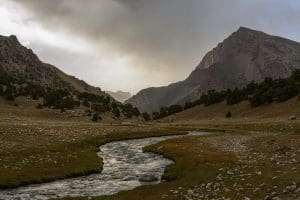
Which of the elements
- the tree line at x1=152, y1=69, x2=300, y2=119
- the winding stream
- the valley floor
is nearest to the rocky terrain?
the valley floor

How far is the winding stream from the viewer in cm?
3750

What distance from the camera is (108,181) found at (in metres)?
42.7

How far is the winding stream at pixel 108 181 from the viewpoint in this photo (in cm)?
3750

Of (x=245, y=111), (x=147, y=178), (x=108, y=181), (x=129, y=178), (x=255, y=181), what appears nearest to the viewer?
(x=255, y=181)

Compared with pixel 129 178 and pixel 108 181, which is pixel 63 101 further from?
pixel 108 181

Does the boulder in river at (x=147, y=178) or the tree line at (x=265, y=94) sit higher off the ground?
the tree line at (x=265, y=94)

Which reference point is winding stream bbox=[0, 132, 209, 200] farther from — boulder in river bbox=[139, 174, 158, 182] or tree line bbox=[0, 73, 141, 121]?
tree line bbox=[0, 73, 141, 121]

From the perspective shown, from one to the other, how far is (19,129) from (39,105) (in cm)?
9288

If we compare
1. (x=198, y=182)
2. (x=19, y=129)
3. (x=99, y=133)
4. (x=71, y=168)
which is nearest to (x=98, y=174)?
(x=71, y=168)

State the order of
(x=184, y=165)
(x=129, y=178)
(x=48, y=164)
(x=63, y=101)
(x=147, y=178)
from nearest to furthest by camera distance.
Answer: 1. (x=147, y=178)
2. (x=129, y=178)
3. (x=184, y=165)
4. (x=48, y=164)
5. (x=63, y=101)

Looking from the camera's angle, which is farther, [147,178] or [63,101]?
[63,101]

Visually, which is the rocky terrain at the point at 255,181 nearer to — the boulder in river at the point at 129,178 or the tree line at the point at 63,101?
the boulder in river at the point at 129,178

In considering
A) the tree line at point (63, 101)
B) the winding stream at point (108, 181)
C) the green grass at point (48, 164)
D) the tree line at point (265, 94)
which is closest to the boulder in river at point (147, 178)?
the winding stream at point (108, 181)

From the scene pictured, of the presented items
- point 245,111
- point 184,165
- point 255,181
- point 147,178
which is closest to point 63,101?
point 245,111
